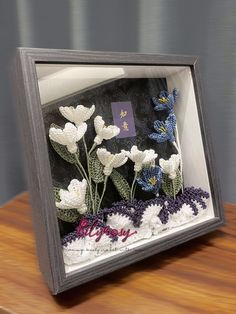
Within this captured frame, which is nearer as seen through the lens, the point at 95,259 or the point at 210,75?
the point at 95,259

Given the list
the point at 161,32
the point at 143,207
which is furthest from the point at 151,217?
the point at 161,32

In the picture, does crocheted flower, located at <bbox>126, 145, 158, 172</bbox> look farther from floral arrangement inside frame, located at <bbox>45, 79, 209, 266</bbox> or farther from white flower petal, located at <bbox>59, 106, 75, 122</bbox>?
white flower petal, located at <bbox>59, 106, 75, 122</bbox>

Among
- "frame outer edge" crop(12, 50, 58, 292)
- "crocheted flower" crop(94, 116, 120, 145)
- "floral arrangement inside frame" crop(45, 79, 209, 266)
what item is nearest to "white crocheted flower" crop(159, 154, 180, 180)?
"floral arrangement inside frame" crop(45, 79, 209, 266)

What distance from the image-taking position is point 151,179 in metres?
0.56

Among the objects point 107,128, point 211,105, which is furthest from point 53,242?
point 211,105

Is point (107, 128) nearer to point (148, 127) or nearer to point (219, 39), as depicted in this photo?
point (148, 127)

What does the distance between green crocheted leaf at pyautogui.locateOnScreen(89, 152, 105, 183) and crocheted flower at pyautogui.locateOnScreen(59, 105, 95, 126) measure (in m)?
0.06

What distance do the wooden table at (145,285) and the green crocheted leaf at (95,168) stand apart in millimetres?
147

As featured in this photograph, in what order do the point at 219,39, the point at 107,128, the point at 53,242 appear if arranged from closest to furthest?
the point at 53,242 < the point at 107,128 < the point at 219,39

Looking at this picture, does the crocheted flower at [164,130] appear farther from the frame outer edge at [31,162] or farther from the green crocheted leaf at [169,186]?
the frame outer edge at [31,162]

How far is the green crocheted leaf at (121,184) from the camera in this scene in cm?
54

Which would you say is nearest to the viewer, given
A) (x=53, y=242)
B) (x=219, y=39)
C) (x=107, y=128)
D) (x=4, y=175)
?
(x=53, y=242)

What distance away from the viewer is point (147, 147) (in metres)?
0.58

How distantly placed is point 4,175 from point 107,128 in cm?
66
